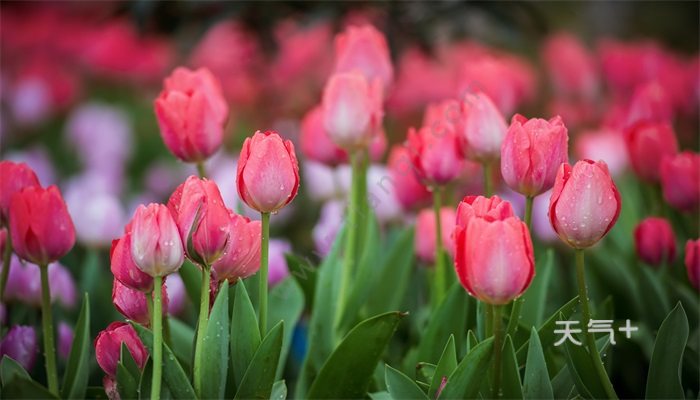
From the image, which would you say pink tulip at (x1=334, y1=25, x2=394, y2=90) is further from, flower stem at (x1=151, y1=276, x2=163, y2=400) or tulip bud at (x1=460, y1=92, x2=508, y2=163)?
flower stem at (x1=151, y1=276, x2=163, y2=400)

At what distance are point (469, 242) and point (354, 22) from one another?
1359 mm

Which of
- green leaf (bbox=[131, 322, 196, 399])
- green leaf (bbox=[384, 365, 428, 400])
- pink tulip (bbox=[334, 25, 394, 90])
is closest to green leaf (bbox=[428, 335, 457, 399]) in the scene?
green leaf (bbox=[384, 365, 428, 400])

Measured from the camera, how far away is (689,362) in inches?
42.5

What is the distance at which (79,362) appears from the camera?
979 mm

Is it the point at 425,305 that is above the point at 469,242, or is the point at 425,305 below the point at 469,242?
below

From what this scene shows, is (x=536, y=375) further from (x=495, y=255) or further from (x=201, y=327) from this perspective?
(x=201, y=327)

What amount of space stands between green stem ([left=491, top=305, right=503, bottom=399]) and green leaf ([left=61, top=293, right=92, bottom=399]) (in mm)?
453

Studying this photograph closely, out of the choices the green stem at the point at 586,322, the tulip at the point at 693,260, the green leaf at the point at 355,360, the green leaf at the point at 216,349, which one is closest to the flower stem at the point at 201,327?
the green leaf at the point at 216,349

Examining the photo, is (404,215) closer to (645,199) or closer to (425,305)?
(425,305)

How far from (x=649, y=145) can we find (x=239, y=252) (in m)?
0.74

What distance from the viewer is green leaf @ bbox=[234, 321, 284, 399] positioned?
0.85 meters

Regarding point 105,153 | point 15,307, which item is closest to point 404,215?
point 15,307

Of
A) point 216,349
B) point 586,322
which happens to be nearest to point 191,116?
point 216,349

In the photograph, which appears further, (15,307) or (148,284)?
(15,307)
